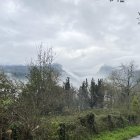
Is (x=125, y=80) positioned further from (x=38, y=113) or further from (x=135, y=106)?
(x=38, y=113)

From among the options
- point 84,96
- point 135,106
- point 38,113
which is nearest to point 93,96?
point 84,96

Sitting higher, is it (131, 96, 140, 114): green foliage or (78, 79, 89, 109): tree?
(78, 79, 89, 109): tree

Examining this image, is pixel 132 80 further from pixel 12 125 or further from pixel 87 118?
pixel 12 125

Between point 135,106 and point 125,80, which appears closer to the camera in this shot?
point 135,106

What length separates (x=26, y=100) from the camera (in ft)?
81.1

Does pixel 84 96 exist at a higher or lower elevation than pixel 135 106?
higher

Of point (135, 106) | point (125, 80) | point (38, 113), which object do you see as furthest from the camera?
point (125, 80)

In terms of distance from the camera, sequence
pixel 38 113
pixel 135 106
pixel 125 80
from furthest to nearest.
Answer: pixel 125 80, pixel 135 106, pixel 38 113

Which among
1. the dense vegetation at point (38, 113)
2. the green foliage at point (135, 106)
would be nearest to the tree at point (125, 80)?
the green foliage at point (135, 106)

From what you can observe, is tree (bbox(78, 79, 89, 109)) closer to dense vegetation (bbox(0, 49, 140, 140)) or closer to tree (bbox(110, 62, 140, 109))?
tree (bbox(110, 62, 140, 109))

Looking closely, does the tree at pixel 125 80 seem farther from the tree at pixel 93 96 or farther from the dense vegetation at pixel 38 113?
the dense vegetation at pixel 38 113

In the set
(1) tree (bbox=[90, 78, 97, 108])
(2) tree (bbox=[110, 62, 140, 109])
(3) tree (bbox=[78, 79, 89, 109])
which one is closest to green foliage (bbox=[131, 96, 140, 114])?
(2) tree (bbox=[110, 62, 140, 109])

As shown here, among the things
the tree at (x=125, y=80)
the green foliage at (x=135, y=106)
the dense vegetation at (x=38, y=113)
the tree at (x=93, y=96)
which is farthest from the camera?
the tree at (x=93, y=96)

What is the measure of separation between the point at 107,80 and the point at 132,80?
15.2m
